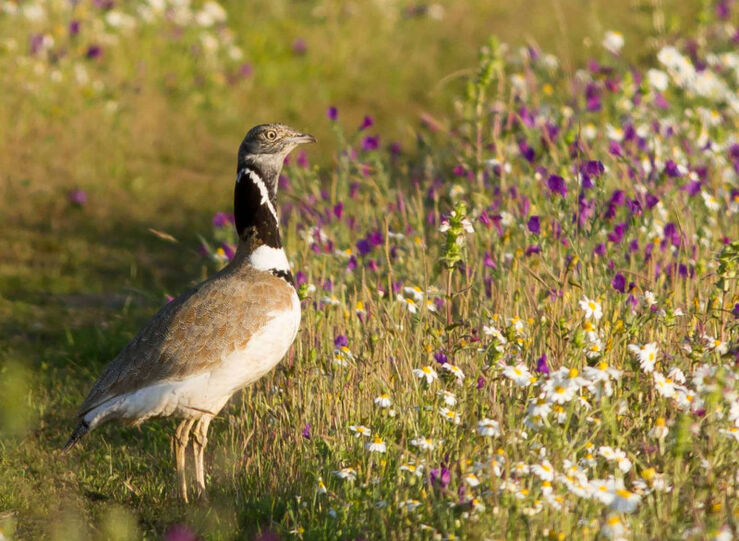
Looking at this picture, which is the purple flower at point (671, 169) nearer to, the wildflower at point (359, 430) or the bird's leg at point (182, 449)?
the wildflower at point (359, 430)

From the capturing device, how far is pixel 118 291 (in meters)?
8.92

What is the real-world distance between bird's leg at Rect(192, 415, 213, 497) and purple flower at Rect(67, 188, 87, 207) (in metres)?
5.20

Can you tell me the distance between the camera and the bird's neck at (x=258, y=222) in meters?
5.72

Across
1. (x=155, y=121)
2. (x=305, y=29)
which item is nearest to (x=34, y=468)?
(x=155, y=121)

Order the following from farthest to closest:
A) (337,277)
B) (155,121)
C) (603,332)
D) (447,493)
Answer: (155,121) → (337,277) → (603,332) → (447,493)

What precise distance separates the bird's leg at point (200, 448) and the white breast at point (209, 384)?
225 mm

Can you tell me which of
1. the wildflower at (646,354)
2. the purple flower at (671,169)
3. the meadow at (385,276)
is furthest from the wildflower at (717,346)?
the purple flower at (671,169)

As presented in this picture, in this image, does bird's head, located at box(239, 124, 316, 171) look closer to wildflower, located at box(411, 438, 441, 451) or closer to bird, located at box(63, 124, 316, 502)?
bird, located at box(63, 124, 316, 502)

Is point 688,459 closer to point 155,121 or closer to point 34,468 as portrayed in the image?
point 34,468

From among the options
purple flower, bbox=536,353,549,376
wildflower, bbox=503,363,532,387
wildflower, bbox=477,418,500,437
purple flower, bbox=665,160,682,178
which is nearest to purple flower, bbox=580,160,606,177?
purple flower, bbox=665,160,682,178

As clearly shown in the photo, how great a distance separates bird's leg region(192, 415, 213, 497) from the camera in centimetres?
555

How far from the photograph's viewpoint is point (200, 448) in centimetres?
568

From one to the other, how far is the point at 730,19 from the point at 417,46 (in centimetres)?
427

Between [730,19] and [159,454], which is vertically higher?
[730,19]
